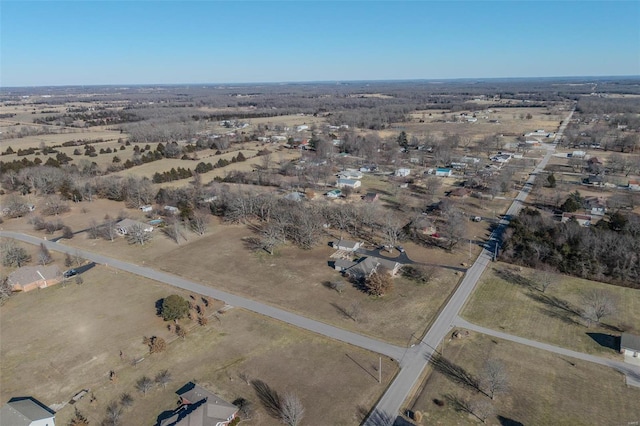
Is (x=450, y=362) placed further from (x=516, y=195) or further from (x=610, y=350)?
(x=516, y=195)

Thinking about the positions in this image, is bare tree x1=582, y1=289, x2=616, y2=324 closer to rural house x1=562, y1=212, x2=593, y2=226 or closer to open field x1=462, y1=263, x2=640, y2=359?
open field x1=462, y1=263, x2=640, y2=359

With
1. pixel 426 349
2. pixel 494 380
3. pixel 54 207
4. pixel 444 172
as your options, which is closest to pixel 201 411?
pixel 426 349

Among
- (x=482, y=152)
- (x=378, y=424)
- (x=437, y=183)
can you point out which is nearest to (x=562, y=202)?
(x=437, y=183)

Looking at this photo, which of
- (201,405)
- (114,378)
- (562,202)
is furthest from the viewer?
(562,202)

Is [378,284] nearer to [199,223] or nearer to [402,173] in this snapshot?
[199,223]

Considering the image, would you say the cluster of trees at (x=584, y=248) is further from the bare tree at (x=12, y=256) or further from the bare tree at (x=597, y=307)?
the bare tree at (x=12, y=256)

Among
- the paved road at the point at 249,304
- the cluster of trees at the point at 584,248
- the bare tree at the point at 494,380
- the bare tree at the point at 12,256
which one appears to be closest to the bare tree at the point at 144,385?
the paved road at the point at 249,304
